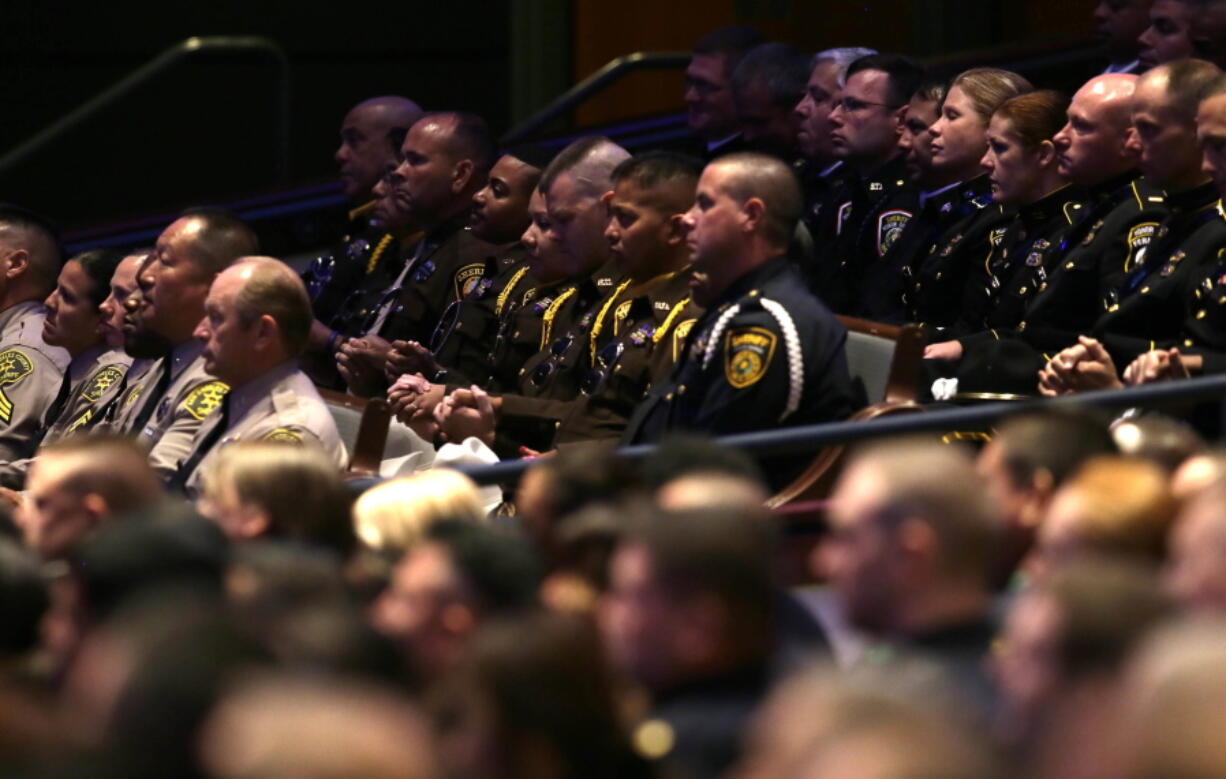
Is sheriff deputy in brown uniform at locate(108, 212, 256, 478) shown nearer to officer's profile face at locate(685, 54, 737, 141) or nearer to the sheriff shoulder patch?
the sheriff shoulder patch

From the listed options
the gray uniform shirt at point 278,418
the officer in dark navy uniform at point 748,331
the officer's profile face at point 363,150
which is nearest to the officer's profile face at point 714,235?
the officer in dark navy uniform at point 748,331

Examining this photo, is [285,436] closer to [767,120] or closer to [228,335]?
[228,335]

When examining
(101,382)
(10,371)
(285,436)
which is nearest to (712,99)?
(101,382)

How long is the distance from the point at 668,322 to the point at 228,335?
0.91m

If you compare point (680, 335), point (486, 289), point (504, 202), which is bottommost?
point (486, 289)

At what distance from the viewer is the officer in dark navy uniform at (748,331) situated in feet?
13.5

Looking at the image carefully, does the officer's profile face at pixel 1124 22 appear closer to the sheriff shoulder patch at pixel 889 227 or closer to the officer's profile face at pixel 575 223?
the sheriff shoulder patch at pixel 889 227

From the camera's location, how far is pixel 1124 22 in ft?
19.6

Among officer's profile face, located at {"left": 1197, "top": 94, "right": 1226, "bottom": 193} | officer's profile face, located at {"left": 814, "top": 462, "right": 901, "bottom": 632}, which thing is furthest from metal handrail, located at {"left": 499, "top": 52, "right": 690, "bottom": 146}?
officer's profile face, located at {"left": 814, "top": 462, "right": 901, "bottom": 632}

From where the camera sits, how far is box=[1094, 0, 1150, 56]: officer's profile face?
5941 mm

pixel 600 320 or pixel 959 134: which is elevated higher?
pixel 959 134

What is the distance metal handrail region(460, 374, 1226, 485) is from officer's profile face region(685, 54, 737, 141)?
2808 mm

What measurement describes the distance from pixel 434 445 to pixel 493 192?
1206mm

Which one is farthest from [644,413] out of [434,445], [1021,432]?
[1021,432]
